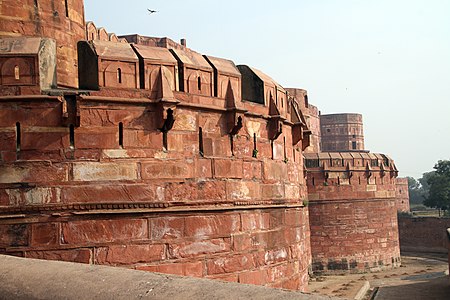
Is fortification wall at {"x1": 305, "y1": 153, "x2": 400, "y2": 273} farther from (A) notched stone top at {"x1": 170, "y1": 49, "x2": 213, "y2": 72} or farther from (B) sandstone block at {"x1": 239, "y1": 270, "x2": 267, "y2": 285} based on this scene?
(A) notched stone top at {"x1": 170, "y1": 49, "x2": 213, "y2": 72}

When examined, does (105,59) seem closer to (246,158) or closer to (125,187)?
(125,187)

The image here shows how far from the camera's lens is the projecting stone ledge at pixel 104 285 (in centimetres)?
293

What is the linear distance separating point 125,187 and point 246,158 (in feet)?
4.96

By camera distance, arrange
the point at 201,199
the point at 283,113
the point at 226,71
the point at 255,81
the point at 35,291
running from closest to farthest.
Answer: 1. the point at 35,291
2. the point at 201,199
3. the point at 226,71
4. the point at 255,81
5. the point at 283,113

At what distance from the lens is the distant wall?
29125mm

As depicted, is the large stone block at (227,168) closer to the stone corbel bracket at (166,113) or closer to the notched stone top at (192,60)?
the stone corbel bracket at (166,113)

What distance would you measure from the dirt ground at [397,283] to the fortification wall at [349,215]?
73 centimetres

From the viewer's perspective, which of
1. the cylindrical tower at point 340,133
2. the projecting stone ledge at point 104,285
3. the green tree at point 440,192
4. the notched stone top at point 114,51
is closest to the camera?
the projecting stone ledge at point 104,285

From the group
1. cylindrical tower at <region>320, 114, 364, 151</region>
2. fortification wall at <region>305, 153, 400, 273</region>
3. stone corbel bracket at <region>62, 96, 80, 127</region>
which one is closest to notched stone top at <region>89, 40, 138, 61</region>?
stone corbel bracket at <region>62, 96, 80, 127</region>

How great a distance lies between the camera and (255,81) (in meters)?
6.72

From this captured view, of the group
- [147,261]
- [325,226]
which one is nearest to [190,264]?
[147,261]

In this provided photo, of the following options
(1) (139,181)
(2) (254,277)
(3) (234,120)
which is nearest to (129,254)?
(1) (139,181)

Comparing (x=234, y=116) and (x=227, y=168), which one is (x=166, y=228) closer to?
(x=227, y=168)

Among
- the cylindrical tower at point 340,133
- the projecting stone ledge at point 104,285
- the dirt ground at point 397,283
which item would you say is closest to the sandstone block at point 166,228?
the projecting stone ledge at point 104,285
